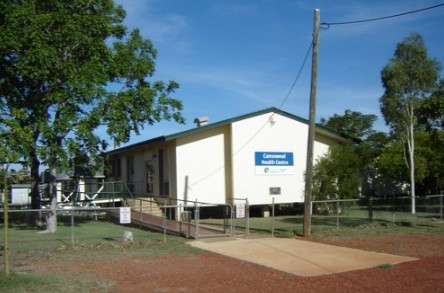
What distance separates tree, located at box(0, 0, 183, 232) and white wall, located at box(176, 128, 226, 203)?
185 inches

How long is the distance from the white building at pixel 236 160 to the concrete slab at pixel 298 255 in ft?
27.5

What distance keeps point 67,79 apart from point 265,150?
1151 centimetres

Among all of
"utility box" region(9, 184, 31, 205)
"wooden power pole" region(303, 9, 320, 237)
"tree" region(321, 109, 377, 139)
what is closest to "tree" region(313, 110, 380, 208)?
"wooden power pole" region(303, 9, 320, 237)

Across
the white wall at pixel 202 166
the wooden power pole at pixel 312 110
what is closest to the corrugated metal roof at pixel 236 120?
the white wall at pixel 202 166

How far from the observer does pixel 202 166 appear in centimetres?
2464

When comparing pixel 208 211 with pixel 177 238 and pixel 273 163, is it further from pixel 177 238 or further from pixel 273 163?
pixel 177 238

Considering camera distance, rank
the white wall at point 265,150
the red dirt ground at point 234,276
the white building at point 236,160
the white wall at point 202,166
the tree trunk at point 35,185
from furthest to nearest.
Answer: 1. the white wall at point 265,150
2. the white building at point 236,160
3. the white wall at point 202,166
4. the tree trunk at point 35,185
5. the red dirt ground at point 234,276

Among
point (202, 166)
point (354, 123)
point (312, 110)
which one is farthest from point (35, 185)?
point (354, 123)

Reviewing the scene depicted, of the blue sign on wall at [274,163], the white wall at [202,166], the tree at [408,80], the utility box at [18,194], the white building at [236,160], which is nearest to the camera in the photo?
the white wall at [202,166]

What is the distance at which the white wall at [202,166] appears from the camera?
2420cm

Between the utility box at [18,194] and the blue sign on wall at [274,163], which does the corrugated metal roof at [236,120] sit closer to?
the blue sign on wall at [274,163]

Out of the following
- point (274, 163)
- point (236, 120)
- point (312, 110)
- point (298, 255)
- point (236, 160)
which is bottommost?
point (298, 255)

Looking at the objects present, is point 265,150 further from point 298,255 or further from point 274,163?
point 298,255

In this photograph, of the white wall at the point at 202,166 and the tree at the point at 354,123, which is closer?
the white wall at the point at 202,166
